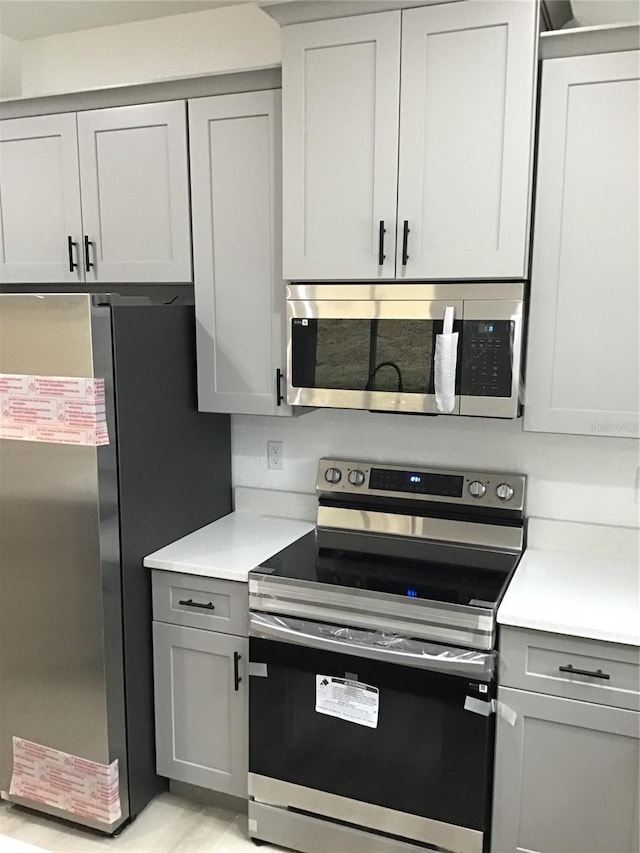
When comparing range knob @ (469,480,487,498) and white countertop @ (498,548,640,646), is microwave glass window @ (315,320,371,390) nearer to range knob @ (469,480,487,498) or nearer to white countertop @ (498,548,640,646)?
range knob @ (469,480,487,498)

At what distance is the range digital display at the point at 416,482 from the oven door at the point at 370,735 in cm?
62

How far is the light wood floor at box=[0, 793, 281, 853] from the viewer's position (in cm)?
231

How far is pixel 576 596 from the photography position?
204 centimetres

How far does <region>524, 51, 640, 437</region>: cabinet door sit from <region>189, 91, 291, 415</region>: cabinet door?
2.68 ft

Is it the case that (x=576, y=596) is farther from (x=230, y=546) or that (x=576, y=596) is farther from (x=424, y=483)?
(x=230, y=546)

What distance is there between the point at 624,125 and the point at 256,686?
1876mm

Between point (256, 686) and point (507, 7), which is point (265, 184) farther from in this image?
point (256, 686)

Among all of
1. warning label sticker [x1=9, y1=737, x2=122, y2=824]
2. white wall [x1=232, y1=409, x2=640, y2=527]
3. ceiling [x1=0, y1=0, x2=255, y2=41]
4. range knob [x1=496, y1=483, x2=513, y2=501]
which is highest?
ceiling [x1=0, y1=0, x2=255, y2=41]

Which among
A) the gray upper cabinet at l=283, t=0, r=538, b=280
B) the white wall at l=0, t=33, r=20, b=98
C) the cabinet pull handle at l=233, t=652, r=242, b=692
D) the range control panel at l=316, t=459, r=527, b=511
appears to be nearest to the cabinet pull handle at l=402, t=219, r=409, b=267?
the gray upper cabinet at l=283, t=0, r=538, b=280

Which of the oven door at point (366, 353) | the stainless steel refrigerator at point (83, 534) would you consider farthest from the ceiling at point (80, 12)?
the oven door at point (366, 353)

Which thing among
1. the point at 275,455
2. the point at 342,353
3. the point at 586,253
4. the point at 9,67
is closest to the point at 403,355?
the point at 342,353

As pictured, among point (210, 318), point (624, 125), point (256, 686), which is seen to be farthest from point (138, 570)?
point (624, 125)

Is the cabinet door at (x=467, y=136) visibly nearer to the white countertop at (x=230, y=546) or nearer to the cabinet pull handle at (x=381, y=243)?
the cabinet pull handle at (x=381, y=243)

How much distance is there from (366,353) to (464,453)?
546 mm
